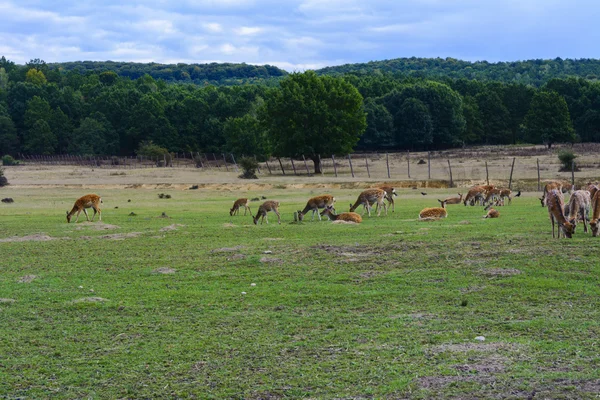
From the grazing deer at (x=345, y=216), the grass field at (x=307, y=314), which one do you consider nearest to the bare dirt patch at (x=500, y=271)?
the grass field at (x=307, y=314)

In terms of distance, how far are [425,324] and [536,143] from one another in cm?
9088

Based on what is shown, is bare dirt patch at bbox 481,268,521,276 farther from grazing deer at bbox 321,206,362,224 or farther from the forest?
the forest

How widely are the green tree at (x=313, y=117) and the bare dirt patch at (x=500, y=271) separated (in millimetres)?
50838

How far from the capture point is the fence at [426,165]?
52.2 meters

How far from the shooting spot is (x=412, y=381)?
859 cm

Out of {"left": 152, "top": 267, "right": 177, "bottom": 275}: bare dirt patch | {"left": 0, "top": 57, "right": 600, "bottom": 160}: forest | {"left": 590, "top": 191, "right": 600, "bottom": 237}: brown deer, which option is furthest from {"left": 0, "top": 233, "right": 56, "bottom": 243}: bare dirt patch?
{"left": 0, "top": 57, "right": 600, "bottom": 160}: forest

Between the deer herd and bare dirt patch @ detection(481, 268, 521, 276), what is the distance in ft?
12.1

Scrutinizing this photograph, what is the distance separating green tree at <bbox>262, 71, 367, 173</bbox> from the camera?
6662cm

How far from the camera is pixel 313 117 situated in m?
66.8

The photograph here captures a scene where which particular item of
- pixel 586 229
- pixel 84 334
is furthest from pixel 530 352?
pixel 586 229

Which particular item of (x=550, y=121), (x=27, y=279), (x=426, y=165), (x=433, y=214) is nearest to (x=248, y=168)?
(x=426, y=165)

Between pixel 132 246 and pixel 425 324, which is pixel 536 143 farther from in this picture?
pixel 425 324

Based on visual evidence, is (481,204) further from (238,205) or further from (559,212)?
(559,212)

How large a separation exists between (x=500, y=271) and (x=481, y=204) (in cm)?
1852
